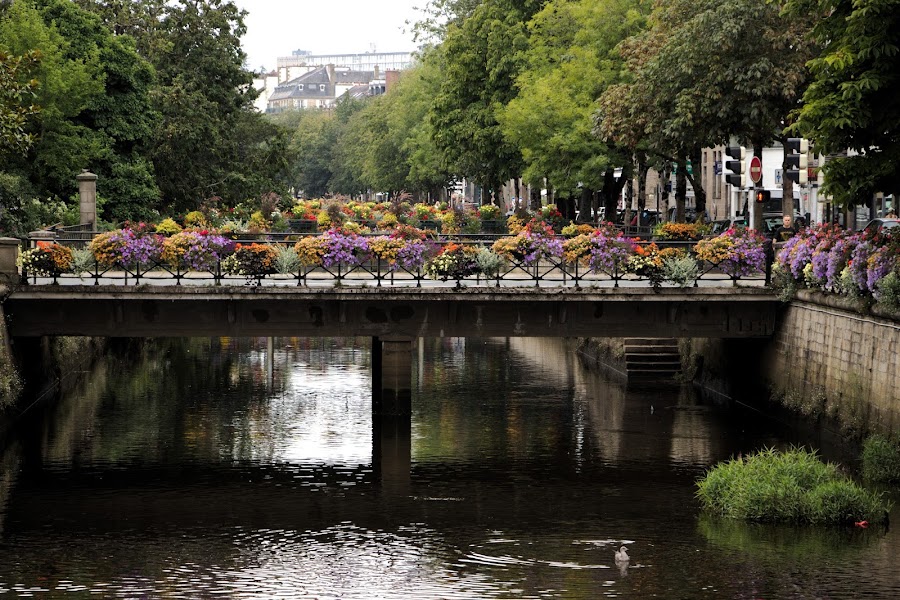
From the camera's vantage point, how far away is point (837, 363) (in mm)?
31453

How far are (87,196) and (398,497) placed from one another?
29613 millimetres

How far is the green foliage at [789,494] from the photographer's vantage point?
2395 cm

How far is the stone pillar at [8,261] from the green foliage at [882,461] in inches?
693

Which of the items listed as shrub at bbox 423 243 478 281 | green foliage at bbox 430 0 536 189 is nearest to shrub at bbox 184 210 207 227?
green foliage at bbox 430 0 536 189

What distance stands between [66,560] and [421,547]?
16.1 feet

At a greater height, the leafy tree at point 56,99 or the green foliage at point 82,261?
the leafy tree at point 56,99

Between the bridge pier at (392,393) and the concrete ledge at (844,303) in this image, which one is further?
the bridge pier at (392,393)

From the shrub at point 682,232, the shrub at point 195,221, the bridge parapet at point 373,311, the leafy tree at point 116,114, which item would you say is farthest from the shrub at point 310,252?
the leafy tree at point 116,114

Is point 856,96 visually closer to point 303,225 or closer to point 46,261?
point 46,261

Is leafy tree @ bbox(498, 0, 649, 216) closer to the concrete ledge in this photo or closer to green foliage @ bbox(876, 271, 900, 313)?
the concrete ledge

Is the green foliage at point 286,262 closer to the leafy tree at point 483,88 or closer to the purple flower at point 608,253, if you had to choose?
the purple flower at point 608,253

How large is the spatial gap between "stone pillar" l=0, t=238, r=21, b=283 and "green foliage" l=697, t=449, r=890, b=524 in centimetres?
1582

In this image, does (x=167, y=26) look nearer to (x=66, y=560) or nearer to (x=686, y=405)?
(x=686, y=405)

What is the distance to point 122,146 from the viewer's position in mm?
62688
